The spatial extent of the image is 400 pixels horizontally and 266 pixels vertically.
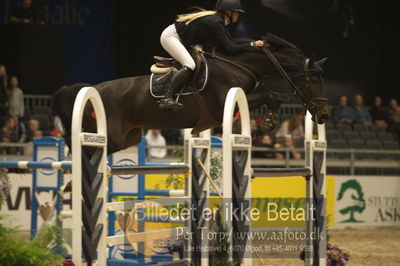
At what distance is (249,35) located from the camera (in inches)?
600

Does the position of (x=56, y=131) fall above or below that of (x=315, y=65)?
below

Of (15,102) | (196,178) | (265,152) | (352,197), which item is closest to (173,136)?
(265,152)

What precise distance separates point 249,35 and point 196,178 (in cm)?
1013

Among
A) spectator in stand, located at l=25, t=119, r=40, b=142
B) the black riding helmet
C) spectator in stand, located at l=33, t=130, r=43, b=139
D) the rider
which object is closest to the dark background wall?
spectator in stand, located at l=25, t=119, r=40, b=142

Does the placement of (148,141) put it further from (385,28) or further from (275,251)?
(385,28)

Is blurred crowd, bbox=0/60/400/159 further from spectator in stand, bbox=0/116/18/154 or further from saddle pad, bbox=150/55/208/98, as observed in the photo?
saddle pad, bbox=150/55/208/98

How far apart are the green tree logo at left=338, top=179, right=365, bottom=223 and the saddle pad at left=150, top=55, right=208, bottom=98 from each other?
5.68m

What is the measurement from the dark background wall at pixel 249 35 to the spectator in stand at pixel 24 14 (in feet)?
1.51

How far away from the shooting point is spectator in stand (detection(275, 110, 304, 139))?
1218 centimetres

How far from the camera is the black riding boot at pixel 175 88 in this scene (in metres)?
6.12

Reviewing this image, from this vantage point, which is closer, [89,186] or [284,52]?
[89,186]

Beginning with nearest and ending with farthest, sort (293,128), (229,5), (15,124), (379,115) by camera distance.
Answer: (229,5) < (15,124) < (293,128) < (379,115)

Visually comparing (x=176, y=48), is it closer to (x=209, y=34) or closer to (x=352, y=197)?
(x=209, y=34)

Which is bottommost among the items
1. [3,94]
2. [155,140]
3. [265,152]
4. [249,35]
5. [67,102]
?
[265,152]
